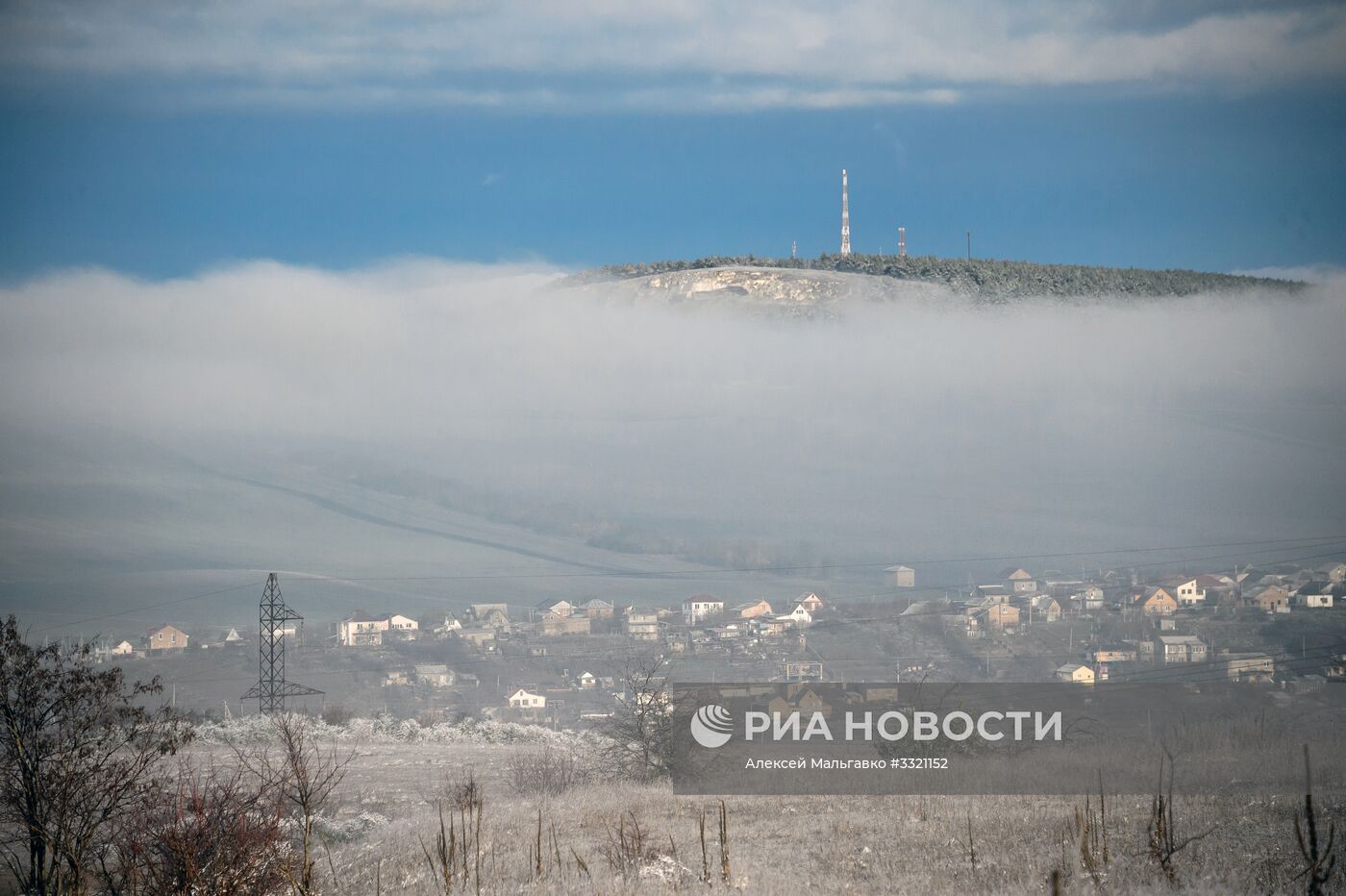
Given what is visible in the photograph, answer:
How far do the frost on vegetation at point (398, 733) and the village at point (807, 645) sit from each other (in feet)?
44.3

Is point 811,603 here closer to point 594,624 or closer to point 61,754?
point 594,624

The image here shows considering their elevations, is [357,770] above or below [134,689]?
below

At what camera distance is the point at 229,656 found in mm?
106500

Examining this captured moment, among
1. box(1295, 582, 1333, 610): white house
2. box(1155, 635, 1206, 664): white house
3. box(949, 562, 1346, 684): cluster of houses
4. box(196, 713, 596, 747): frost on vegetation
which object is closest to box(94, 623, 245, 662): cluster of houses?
box(196, 713, 596, 747): frost on vegetation

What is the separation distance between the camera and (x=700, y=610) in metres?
130

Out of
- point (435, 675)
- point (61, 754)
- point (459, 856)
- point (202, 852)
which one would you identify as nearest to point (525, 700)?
point (435, 675)

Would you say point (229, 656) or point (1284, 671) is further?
point (229, 656)

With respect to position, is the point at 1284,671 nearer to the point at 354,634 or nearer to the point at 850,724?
the point at 850,724

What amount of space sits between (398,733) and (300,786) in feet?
127

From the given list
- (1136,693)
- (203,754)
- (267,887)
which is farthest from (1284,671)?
(267,887)

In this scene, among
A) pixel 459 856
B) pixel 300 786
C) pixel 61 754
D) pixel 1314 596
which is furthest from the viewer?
pixel 1314 596

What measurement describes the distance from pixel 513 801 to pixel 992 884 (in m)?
16.9

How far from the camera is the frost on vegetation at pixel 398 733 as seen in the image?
5022cm

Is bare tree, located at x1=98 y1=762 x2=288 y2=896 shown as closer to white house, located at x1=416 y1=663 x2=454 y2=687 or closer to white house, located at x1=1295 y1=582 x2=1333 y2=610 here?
white house, located at x1=416 y1=663 x2=454 y2=687
